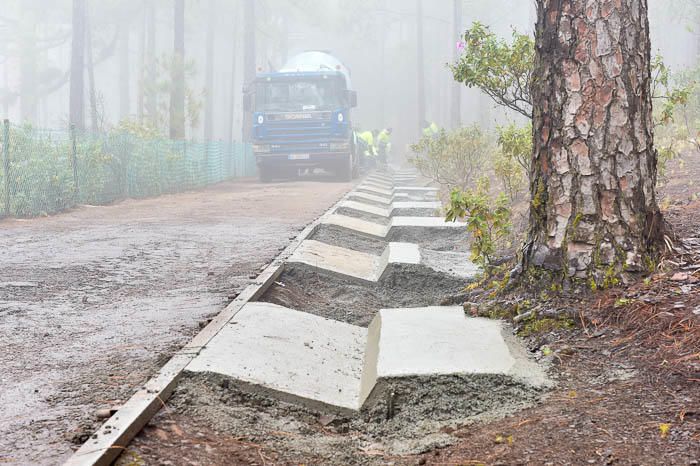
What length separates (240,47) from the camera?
58.2 metres

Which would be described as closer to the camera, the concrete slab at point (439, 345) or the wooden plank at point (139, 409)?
the wooden plank at point (139, 409)

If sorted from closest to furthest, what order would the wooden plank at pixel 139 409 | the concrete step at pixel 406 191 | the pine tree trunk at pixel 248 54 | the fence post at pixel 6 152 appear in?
the wooden plank at pixel 139 409 < the fence post at pixel 6 152 < the concrete step at pixel 406 191 < the pine tree trunk at pixel 248 54

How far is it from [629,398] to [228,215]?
1038 cm

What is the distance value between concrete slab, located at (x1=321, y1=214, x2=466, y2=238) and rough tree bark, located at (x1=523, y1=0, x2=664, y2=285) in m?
5.46

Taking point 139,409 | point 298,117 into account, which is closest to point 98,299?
point 139,409

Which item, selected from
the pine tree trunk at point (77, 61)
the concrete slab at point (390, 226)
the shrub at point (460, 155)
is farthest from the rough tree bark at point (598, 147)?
the pine tree trunk at point (77, 61)

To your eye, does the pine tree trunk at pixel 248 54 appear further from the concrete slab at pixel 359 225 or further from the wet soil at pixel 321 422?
the wet soil at pixel 321 422

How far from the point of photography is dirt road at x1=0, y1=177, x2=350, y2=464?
3.98 meters

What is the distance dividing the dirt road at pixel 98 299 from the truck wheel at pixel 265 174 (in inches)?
488

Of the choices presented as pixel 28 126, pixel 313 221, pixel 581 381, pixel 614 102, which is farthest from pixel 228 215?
pixel 581 381

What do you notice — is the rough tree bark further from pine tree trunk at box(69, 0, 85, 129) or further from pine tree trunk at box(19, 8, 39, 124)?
pine tree trunk at box(19, 8, 39, 124)

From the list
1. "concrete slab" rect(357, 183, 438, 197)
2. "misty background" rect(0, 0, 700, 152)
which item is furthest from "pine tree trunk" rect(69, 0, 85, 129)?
"concrete slab" rect(357, 183, 438, 197)

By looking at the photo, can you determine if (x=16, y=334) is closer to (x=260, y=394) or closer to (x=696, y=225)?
(x=260, y=394)

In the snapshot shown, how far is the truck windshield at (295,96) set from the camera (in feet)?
82.0
